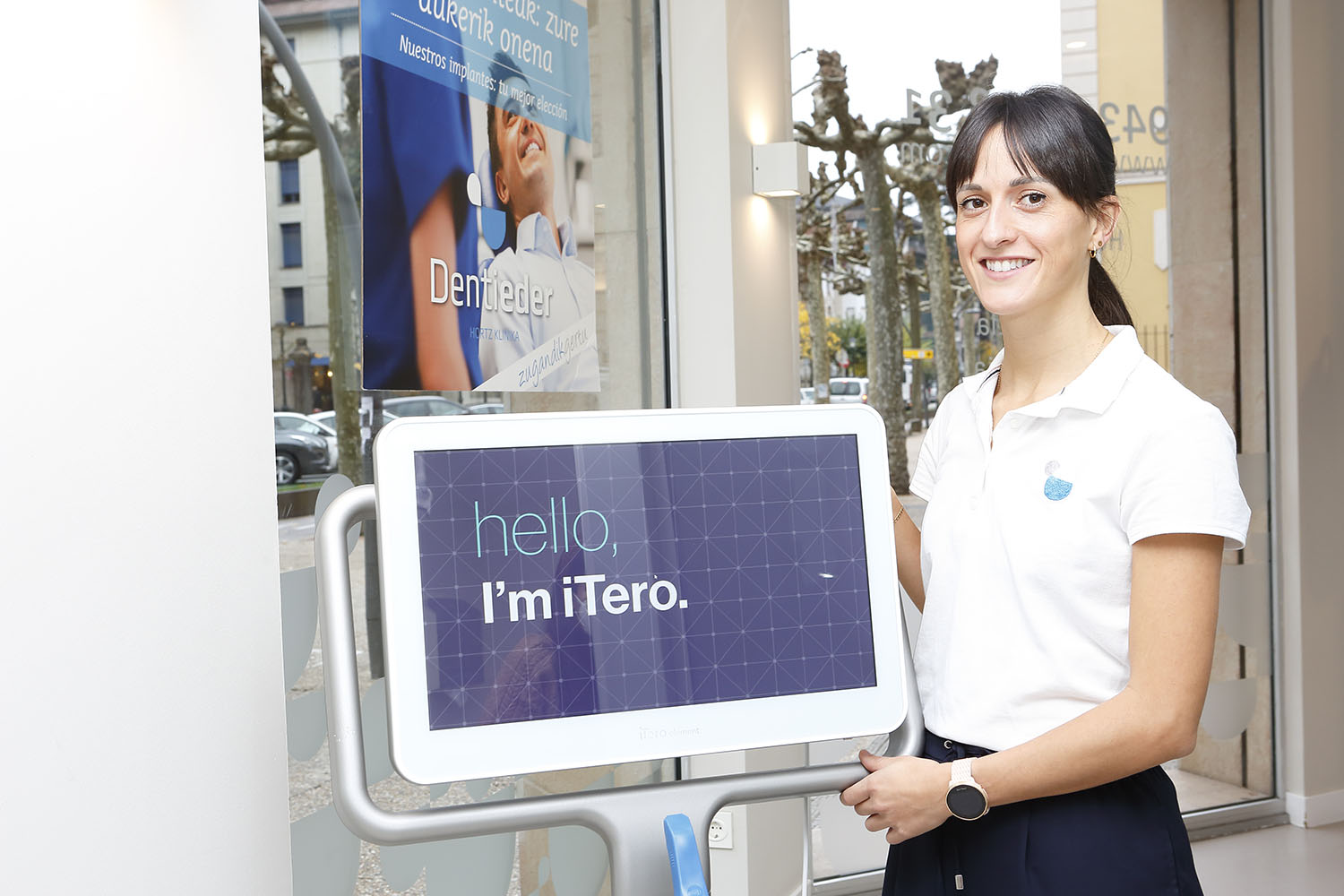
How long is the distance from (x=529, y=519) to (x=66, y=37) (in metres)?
0.69

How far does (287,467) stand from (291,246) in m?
0.34

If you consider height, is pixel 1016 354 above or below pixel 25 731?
above

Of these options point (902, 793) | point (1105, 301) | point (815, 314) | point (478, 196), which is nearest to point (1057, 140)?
point (1105, 301)

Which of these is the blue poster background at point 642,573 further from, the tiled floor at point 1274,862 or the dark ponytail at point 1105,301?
the tiled floor at point 1274,862

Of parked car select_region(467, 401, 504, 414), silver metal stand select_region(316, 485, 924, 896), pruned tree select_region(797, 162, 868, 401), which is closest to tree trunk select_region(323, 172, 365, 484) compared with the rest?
parked car select_region(467, 401, 504, 414)

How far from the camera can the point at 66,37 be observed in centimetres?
118

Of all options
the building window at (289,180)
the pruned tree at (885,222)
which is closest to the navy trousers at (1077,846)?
the building window at (289,180)

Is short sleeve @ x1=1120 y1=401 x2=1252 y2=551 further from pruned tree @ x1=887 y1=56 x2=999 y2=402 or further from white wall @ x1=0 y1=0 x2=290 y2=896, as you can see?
pruned tree @ x1=887 y1=56 x2=999 y2=402

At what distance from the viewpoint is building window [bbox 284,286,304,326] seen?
1.76 m

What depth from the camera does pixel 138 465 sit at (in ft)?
4.14

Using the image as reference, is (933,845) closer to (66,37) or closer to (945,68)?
(66,37)

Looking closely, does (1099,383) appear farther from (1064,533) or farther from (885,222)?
(885,222)

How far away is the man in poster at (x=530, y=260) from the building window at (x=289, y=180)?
1.77 feet

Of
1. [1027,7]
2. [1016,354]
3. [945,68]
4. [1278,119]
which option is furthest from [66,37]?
[1278,119]
